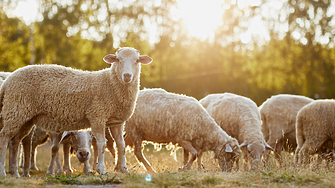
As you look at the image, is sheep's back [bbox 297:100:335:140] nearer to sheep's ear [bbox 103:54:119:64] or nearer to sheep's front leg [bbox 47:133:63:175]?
sheep's ear [bbox 103:54:119:64]

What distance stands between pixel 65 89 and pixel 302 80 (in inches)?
811

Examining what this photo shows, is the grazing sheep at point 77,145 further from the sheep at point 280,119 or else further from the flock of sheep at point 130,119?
the sheep at point 280,119

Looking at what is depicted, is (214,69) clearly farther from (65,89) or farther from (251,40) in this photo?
(65,89)

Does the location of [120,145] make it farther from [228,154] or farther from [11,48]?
[11,48]

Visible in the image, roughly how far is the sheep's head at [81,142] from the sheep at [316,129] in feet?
14.4

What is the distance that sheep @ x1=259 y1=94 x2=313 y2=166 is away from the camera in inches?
394

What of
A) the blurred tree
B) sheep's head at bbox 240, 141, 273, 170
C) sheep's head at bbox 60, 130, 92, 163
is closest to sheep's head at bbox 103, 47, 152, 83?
sheep's head at bbox 60, 130, 92, 163

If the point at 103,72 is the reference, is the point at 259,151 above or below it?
below

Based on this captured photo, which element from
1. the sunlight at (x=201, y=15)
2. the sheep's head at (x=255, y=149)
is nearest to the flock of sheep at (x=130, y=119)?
the sheep's head at (x=255, y=149)

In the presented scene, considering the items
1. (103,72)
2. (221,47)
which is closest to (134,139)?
(103,72)

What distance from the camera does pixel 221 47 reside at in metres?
26.5

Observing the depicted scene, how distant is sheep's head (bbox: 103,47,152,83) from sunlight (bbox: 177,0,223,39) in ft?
62.1

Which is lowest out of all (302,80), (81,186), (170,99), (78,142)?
(81,186)

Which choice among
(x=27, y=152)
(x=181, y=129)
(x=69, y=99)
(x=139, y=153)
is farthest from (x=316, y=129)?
(x=27, y=152)
